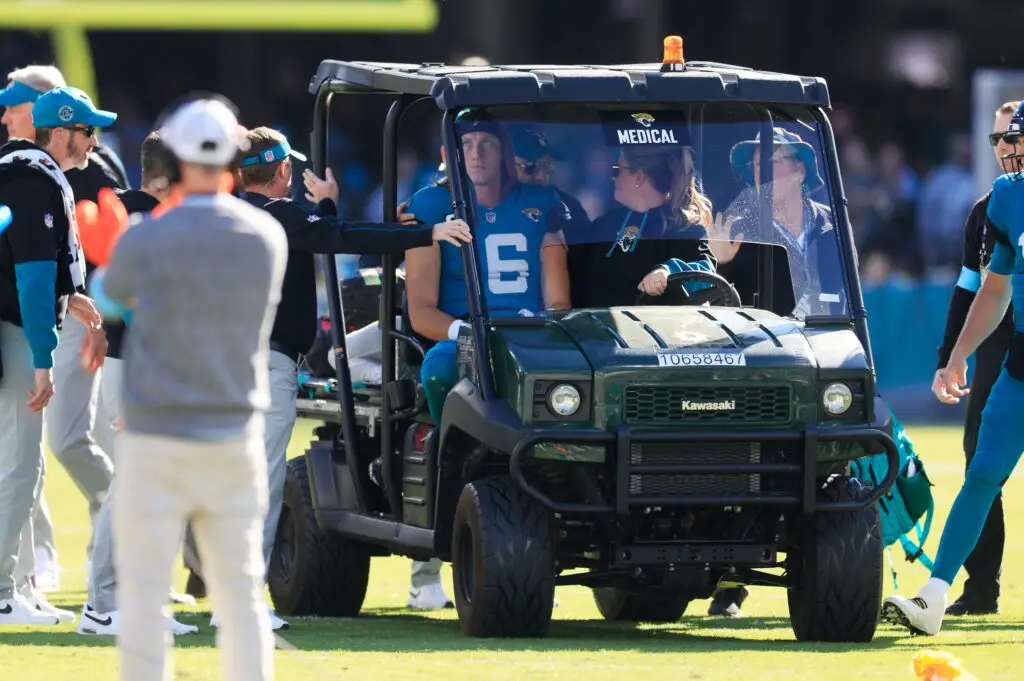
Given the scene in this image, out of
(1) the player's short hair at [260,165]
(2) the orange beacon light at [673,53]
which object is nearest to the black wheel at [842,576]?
(2) the orange beacon light at [673,53]

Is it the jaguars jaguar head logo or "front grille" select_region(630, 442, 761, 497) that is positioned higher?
the jaguars jaguar head logo

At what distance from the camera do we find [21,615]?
29.8 feet

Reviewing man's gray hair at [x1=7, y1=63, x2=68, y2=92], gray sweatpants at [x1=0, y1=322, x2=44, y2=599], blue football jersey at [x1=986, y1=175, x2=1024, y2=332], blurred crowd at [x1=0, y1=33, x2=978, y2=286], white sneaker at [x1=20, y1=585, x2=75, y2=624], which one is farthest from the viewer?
blurred crowd at [x1=0, y1=33, x2=978, y2=286]

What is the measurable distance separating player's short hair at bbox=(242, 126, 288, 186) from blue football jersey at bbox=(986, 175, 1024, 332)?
2623 millimetres

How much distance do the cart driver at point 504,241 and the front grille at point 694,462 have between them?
77 centimetres

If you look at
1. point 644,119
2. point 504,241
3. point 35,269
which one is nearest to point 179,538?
point 35,269

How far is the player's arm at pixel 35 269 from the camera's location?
8.66 m

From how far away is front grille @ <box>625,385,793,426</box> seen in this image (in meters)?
8.28

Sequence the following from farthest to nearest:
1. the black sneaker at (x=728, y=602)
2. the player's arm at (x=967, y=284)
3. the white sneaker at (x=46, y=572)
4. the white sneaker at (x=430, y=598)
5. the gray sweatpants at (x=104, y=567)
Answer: the white sneaker at (x=46, y=572) < the white sneaker at (x=430, y=598) < the black sneaker at (x=728, y=602) < the player's arm at (x=967, y=284) < the gray sweatpants at (x=104, y=567)

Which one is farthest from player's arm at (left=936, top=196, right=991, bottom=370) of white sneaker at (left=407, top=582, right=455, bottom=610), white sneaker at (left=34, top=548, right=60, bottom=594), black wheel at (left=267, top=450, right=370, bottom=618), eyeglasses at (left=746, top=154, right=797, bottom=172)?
white sneaker at (left=34, top=548, right=60, bottom=594)

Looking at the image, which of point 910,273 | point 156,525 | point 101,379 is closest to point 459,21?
point 910,273

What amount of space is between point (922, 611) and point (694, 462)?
1076 millimetres

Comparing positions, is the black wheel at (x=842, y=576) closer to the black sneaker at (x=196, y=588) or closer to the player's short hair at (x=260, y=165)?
the player's short hair at (x=260, y=165)

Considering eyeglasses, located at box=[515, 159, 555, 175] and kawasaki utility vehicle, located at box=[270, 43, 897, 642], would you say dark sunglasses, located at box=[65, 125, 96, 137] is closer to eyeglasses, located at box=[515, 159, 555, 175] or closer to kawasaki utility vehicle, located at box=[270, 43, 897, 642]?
kawasaki utility vehicle, located at box=[270, 43, 897, 642]
